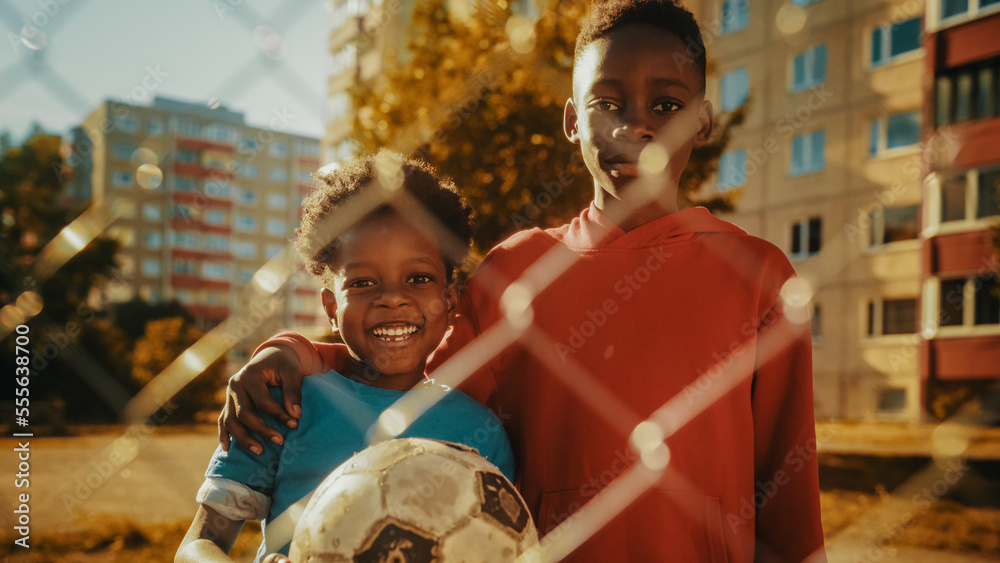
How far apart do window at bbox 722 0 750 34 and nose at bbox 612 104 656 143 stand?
15.6 meters

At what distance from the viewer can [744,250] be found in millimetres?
1761

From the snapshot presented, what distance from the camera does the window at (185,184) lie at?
53.8m

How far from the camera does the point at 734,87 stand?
16.5m

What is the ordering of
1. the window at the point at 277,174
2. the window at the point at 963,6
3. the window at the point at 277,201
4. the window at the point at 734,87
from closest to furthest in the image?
the window at the point at 963,6
the window at the point at 734,87
the window at the point at 277,201
the window at the point at 277,174

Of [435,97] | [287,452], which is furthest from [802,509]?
[435,97]

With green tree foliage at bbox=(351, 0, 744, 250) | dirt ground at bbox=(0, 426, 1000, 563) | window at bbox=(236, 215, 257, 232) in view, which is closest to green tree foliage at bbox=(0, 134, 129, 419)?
dirt ground at bbox=(0, 426, 1000, 563)

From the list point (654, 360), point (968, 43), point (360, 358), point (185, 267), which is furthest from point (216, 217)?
point (654, 360)

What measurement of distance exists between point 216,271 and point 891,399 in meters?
50.7

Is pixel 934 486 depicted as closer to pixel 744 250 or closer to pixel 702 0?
pixel 744 250

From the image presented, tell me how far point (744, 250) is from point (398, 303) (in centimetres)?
90

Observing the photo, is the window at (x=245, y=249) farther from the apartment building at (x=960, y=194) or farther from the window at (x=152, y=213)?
the apartment building at (x=960, y=194)

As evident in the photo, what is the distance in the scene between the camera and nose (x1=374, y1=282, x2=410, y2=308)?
1.73m

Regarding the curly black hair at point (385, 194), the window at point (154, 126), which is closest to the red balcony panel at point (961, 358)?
the curly black hair at point (385, 194)

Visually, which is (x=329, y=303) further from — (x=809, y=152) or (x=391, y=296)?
(x=809, y=152)
